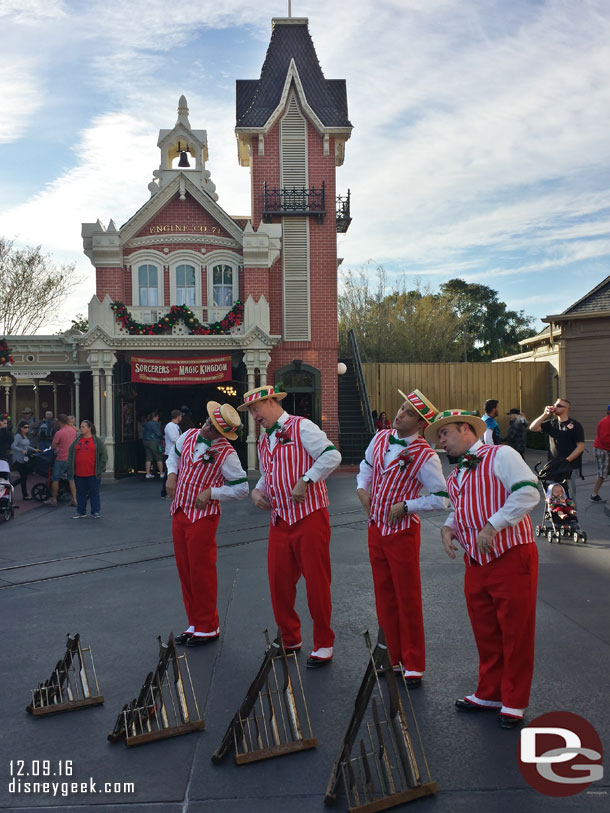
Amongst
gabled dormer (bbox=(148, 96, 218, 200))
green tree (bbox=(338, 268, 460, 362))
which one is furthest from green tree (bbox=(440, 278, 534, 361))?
gabled dormer (bbox=(148, 96, 218, 200))

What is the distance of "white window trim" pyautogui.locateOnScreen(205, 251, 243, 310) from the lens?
20469mm

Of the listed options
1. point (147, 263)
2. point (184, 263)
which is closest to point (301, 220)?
point (184, 263)

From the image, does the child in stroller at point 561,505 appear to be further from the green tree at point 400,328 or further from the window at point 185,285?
the green tree at point 400,328

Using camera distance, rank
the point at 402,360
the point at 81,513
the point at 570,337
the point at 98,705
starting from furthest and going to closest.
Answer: the point at 402,360 < the point at 570,337 < the point at 81,513 < the point at 98,705

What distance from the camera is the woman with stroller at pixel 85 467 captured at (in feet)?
40.0

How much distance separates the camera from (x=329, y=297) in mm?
21516

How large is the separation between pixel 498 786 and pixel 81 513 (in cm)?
1014

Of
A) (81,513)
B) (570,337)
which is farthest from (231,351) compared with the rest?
(570,337)

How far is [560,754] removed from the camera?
3.66 m

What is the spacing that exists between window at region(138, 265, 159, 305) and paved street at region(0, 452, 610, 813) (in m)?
11.2

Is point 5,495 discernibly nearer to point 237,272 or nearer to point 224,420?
point 224,420

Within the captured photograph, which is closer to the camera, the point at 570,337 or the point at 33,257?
the point at 570,337

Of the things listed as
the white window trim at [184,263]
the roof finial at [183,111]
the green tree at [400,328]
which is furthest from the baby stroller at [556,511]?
the green tree at [400,328]

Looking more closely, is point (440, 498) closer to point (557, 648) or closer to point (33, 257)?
point (557, 648)
